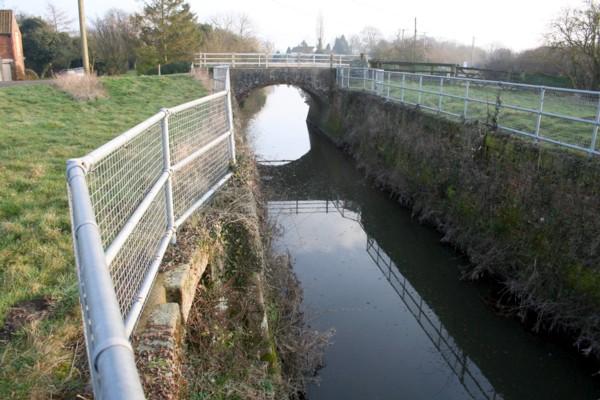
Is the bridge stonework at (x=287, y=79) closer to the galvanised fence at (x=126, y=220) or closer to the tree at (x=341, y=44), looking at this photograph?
the galvanised fence at (x=126, y=220)

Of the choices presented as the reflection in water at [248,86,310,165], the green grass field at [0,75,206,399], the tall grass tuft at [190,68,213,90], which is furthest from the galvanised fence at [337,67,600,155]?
the tall grass tuft at [190,68,213,90]

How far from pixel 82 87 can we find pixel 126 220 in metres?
15.7

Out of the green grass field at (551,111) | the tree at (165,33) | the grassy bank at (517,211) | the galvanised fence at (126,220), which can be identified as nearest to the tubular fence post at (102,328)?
the galvanised fence at (126,220)

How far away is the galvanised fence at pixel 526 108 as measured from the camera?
27.9ft

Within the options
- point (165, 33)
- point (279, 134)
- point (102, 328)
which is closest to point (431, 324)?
point (102, 328)

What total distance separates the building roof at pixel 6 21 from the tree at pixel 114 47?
17.8ft

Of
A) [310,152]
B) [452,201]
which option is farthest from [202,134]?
[310,152]

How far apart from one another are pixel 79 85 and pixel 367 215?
1129 cm

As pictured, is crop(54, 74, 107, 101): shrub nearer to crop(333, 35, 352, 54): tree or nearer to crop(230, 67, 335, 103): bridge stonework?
crop(230, 67, 335, 103): bridge stonework

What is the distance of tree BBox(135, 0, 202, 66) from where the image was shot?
108 feet

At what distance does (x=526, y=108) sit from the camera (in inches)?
397

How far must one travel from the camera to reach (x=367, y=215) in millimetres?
12180

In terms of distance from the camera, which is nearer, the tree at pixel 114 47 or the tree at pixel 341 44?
the tree at pixel 114 47

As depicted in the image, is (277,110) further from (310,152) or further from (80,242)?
(80,242)
